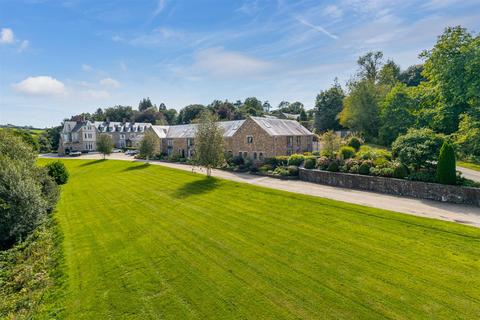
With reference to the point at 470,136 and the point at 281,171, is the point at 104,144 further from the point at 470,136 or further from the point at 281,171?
the point at 470,136

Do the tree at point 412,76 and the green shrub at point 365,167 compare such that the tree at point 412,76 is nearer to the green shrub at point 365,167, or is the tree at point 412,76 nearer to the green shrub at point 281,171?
the green shrub at point 365,167

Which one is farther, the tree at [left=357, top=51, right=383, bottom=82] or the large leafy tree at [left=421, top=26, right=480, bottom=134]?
the tree at [left=357, top=51, right=383, bottom=82]

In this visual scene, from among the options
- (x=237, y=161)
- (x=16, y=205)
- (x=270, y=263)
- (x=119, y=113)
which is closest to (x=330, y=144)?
(x=237, y=161)

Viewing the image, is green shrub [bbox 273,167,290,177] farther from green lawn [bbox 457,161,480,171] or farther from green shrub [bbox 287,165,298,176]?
green lawn [bbox 457,161,480,171]

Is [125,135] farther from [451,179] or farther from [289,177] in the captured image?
[451,179]

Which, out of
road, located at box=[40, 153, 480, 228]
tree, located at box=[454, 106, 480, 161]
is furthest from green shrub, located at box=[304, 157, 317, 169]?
tree, located at box=[454, 106, 480, 161]

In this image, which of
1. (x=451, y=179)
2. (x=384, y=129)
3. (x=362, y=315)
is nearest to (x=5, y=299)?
(x=362, y=315)
